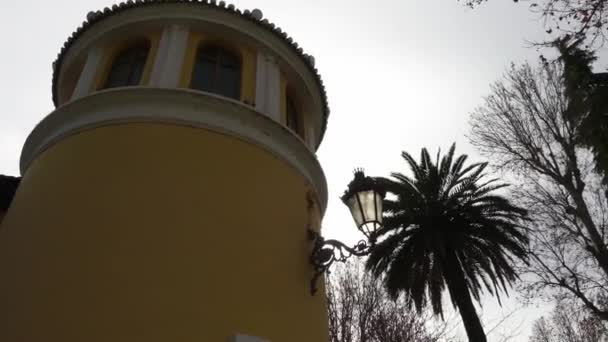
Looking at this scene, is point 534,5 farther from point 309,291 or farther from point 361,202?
point 309,291

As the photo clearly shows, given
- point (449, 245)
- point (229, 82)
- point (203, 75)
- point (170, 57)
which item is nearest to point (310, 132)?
point (229, 82)

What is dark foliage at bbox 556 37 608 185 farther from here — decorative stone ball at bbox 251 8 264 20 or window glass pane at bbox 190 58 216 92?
window glass pane at bbox 190 58 216 92

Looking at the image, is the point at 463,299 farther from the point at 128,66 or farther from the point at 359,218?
the point at 128,66

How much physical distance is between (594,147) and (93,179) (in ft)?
35.8

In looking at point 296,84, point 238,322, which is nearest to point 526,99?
point 296,84

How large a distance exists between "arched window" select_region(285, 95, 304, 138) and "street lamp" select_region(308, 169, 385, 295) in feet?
8.52

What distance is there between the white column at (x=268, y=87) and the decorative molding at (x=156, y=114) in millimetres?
561

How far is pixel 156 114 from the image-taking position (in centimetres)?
604

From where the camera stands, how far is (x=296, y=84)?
8.55 meters

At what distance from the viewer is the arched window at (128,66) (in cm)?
722

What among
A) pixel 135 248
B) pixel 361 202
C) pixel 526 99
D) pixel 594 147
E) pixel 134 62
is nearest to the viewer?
pixel 135 248

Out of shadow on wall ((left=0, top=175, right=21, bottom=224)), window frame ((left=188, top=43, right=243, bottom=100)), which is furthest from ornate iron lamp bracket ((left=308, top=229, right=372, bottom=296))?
shadow on wall ((left=0, top=175, right=21, bottom=224))

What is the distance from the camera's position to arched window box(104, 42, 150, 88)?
7.22 meters

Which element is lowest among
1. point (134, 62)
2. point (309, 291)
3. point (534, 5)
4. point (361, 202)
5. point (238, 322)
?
point (238, 322)
